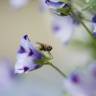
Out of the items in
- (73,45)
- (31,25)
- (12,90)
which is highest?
(73,45)

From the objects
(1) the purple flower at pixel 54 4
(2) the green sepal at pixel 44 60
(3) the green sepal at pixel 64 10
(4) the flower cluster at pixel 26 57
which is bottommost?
(2) the green sepal at pixel 44 60

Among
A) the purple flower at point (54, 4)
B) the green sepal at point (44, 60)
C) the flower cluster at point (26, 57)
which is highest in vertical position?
the purple flower at point (54, 4)

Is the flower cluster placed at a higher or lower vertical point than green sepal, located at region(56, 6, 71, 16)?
lower

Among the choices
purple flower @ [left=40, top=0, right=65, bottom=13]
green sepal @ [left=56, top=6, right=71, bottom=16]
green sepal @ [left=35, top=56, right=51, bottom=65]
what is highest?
purple flower @ [left=40, top=0, right=65, bottom=13]

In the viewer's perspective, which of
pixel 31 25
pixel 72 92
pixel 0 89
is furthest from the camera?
pixel 31 25

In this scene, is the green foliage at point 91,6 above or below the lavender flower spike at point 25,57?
above

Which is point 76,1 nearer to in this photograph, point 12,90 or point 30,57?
point 30,57

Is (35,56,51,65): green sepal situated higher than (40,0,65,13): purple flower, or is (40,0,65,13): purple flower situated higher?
(40,0,65,13): purple flower

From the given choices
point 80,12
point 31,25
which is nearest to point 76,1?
point 80,12

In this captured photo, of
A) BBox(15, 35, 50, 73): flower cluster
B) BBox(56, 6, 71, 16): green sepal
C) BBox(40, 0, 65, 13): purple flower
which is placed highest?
BBox(40, 0, 65, 13): purple flower

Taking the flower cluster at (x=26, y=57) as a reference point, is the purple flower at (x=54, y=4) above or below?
above

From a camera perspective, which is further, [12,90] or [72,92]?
[12,90]
